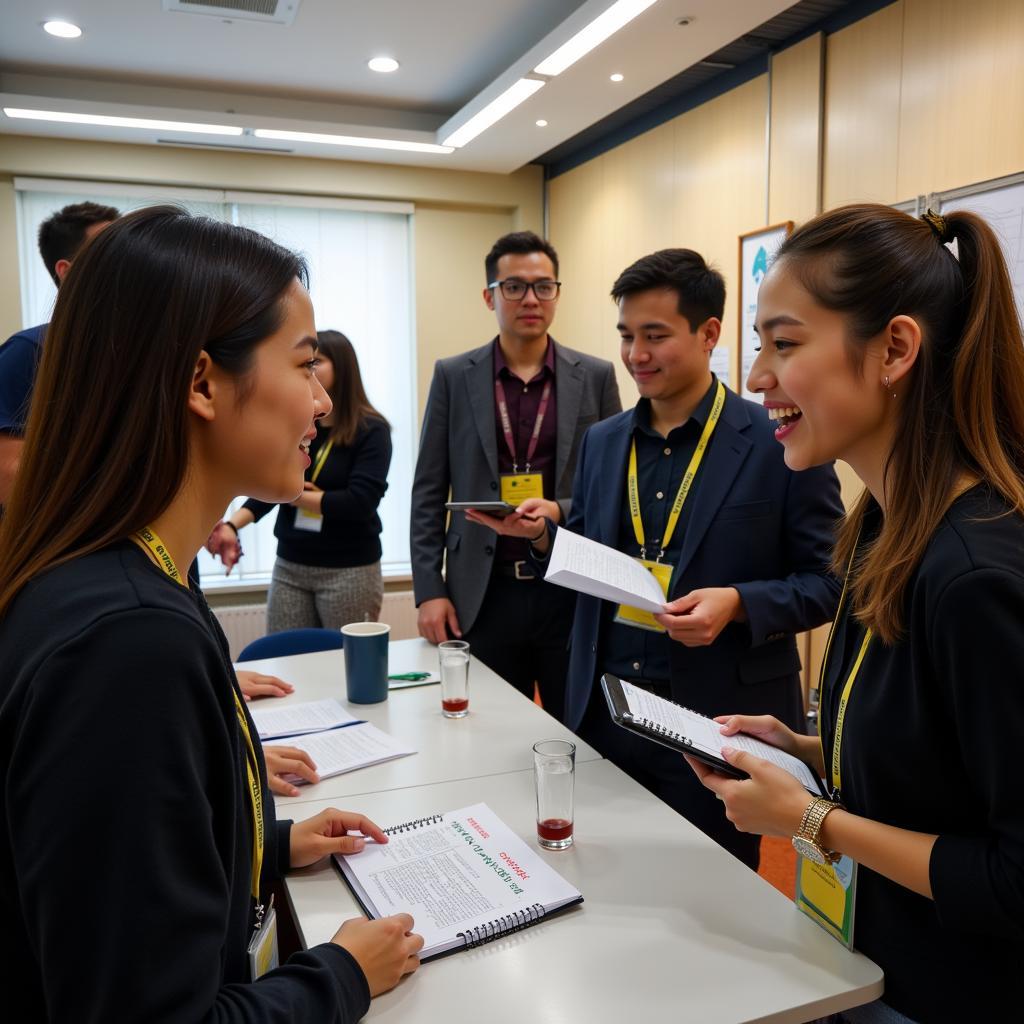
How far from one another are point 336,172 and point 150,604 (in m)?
5.25

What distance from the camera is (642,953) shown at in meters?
1.05

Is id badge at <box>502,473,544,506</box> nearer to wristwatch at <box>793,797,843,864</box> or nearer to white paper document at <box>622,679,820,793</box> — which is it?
Answer: white paper document at <box>622,679,820,793</box>

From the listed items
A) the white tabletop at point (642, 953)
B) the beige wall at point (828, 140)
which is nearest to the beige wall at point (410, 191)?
the beige wall at point (828, 140)

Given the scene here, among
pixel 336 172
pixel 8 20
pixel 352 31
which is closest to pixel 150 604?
pixel 352 31

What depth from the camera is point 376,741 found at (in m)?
1.73

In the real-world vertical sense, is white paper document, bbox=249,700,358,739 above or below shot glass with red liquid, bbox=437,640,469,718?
below

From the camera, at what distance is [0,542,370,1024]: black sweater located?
0.65 meters

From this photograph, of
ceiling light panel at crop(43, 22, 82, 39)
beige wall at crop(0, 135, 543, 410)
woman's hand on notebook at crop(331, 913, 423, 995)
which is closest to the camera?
woman's hand on notebook at crop(331, 913, 423, 995)

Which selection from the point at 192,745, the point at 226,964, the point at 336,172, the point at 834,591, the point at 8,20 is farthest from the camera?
the point at 336,172

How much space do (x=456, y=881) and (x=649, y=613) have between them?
857mm

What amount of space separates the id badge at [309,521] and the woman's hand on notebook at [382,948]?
8.44 ft

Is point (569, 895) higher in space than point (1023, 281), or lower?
lower

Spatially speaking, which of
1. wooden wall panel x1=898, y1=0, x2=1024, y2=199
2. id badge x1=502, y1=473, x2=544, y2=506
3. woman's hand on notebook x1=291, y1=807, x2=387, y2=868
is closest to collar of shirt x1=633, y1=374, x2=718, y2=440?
id badge x1=502, y1=473, x2=544, y2=506

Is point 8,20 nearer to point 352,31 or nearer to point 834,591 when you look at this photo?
point 352,31
